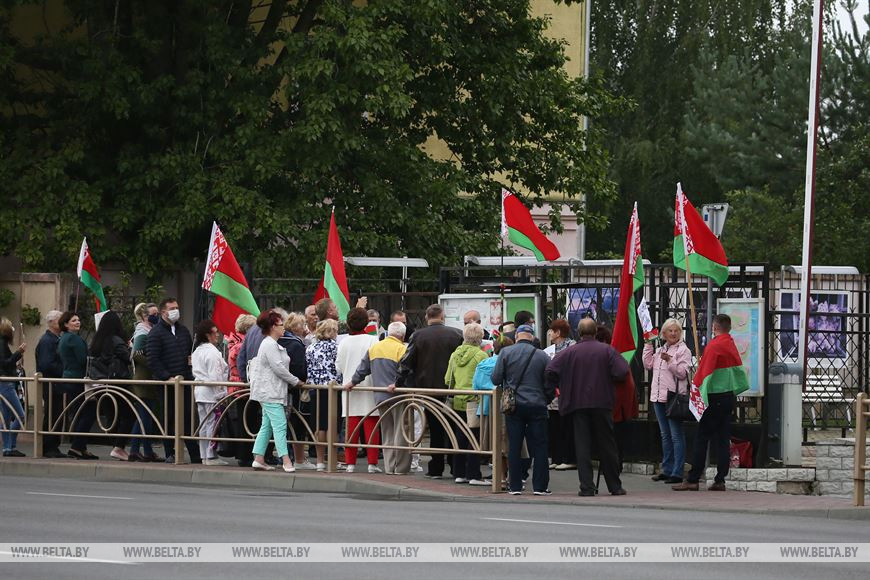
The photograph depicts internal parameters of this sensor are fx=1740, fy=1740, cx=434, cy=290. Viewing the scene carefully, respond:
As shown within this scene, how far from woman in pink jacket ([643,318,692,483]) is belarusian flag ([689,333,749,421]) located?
425 mm

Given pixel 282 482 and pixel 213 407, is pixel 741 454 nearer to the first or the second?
pixel 282 482

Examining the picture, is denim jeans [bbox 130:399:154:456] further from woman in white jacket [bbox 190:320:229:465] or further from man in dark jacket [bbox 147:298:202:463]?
woman in white jacket [bbox 190:320:229:465]

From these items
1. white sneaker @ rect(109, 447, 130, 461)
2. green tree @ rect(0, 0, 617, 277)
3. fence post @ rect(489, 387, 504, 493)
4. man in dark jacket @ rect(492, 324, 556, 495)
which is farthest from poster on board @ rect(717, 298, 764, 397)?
green tree @ rect(0, 0, 617, 277)

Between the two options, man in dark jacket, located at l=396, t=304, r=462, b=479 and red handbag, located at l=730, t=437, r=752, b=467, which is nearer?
man in dark jacket, located at l=396, t=304, r=462, b=479

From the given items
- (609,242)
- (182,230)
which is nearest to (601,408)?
(182,230)

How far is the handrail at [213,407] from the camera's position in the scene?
18031 mm

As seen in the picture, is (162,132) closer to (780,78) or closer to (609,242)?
(780,78)

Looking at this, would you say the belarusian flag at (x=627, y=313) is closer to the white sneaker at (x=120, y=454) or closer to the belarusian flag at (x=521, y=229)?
the belarusian flag at (x=521, y=229)

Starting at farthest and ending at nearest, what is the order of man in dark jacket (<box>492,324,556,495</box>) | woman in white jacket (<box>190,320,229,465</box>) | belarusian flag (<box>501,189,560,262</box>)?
1. belarusian flag (<box>501,189,560,262</box>)
2. woman in white jacket (<box>190,320,229,465</box>)
3. man in dark jacket (<box>492,324,556,495</box>)

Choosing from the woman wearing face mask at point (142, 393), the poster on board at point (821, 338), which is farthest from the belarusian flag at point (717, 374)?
the woman wearing face mask at point (142, 393)

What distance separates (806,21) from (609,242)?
11.1 metres

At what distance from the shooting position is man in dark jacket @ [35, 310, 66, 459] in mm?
21136

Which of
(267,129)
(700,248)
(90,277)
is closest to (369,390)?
(700,248)

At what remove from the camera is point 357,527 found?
44.7 ft
